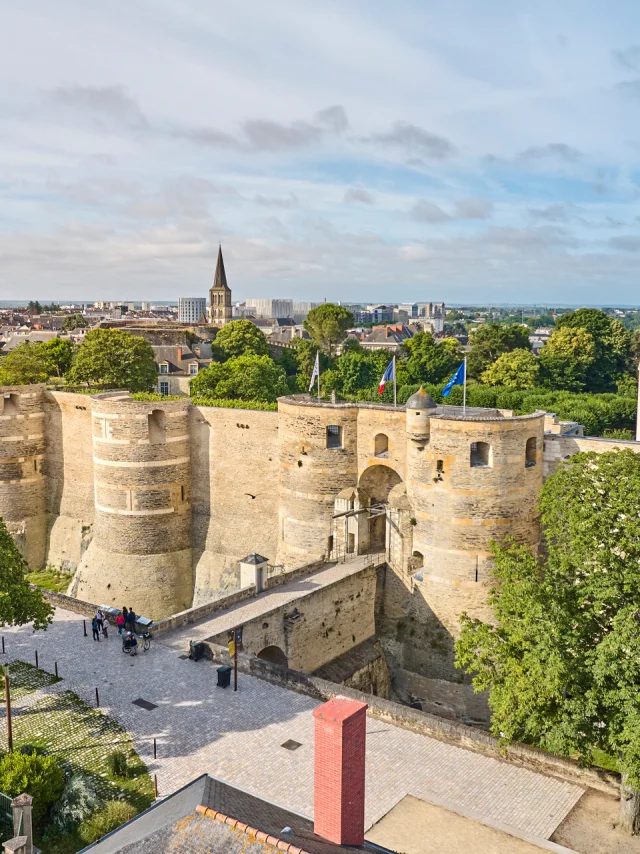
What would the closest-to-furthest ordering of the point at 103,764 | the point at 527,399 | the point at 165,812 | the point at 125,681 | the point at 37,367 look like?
the point at 165,812 < the point at 103,764 < the point at 125,681 < the point at 37,367 < the point at 527,399

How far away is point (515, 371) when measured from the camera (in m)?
74.6

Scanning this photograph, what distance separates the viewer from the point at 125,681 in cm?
2269

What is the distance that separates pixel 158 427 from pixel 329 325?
67.1m

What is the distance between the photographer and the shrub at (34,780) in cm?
1602

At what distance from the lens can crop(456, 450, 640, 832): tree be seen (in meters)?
18.1

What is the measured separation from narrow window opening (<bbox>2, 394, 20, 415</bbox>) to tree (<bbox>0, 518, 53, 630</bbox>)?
22.0 m

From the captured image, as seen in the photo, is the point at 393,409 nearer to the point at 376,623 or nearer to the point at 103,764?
the point at 376,623

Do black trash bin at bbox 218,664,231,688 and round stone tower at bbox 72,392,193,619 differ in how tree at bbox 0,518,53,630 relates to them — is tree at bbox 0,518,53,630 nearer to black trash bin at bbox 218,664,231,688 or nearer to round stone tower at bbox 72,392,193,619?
black trash bin at bbox 218,664,231,688

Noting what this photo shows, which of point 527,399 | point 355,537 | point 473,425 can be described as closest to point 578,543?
point 473,425

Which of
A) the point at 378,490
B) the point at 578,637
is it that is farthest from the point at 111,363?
the point at 578,637

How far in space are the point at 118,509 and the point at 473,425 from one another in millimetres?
17628

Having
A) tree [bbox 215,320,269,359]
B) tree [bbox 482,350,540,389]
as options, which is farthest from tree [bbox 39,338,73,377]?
tree [bbox 482,350,540,389]

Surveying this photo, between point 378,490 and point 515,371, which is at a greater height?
point 515,371

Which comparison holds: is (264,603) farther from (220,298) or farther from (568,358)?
(220,298)
